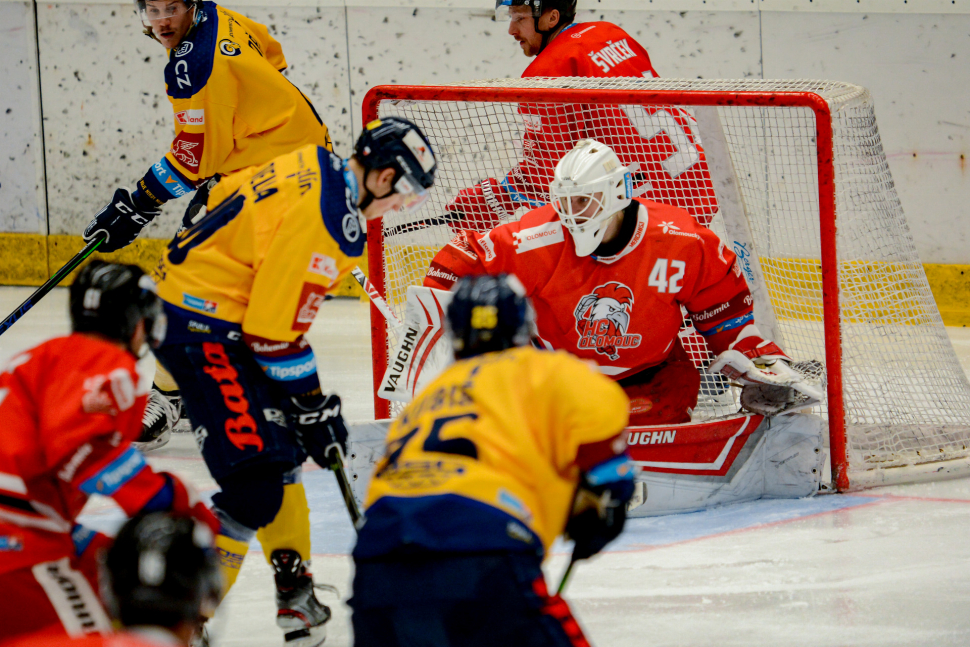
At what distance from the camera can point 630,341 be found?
3.46 meters

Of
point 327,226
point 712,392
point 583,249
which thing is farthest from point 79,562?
point 712,392

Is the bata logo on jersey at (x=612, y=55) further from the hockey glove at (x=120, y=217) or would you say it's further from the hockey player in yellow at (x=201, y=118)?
the hockey glove at (x=120, y=217)

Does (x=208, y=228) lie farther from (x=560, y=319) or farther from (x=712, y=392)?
(x=712, y=392)

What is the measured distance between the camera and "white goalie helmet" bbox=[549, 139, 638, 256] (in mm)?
3213

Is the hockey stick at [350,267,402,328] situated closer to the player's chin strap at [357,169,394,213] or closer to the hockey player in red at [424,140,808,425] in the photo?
the hockey player in red at [424,140,808,425]

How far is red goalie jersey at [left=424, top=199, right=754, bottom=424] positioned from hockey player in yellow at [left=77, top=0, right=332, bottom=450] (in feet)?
2.92

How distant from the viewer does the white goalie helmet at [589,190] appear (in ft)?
10.5

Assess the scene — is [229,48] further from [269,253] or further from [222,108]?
[269,253]

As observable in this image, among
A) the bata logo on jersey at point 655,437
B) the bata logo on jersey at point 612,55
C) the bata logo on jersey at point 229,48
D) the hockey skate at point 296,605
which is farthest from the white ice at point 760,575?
the bata logo on jersey at point 612,55

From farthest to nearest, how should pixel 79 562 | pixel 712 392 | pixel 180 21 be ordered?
pixel 712 392 < pixel 180 21 < pixel 79 562

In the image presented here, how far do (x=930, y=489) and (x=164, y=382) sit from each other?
252 cm

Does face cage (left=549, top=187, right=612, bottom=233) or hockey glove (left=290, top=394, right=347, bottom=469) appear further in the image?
face cage (left=549, top=187, right=612, bottom=233)

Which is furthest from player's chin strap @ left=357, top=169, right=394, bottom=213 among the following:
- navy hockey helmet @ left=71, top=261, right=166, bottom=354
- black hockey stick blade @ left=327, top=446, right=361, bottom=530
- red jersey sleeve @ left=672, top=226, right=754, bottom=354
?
red jersey sleeve @ left=672, top=226, right=754, bottom=354

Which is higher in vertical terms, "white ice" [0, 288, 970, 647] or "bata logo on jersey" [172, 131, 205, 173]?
"bata logo on jersey" [172, 131, 205, 173]
